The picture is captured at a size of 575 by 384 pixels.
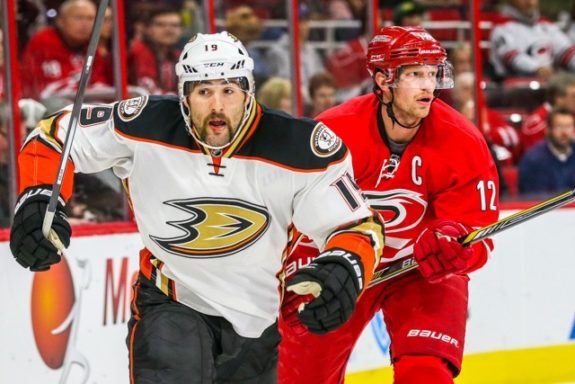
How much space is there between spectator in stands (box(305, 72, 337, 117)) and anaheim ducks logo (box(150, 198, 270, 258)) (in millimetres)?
2628

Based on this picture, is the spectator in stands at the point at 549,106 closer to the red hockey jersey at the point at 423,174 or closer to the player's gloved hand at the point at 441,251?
the red hockey jersey at the point at 423,174

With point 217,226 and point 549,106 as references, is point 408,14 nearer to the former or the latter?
point 549,106

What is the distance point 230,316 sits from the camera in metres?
3.68

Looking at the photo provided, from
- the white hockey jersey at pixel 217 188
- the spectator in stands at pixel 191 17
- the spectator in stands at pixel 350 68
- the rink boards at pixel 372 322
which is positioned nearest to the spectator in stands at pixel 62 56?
the spectator in stands at pixel 191 17

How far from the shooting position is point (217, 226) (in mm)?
3619

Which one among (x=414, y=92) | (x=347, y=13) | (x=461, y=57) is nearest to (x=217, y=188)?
(x=414, y=92)

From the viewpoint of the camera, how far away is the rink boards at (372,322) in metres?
4.92

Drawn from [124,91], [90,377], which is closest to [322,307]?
[90,377]

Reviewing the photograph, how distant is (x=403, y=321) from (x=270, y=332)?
0.68 meters

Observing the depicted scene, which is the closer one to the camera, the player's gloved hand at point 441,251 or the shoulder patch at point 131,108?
the shoulder patch at point 131,108

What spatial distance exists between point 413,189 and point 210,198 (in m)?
0.98

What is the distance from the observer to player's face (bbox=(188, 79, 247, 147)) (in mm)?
3516

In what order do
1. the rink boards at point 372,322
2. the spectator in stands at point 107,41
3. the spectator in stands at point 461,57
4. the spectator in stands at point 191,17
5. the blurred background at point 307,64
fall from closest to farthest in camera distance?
the rink boards at point 372,322 < the blurred background at point 307,64 < the spectator in stands at point 107,41 < the spectator in stands at point 191,17 < the spectator in stands at point 461,57

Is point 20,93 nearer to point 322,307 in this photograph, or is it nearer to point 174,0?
point 174,0
